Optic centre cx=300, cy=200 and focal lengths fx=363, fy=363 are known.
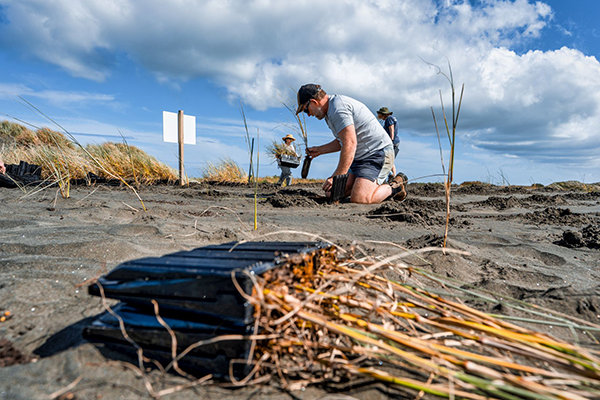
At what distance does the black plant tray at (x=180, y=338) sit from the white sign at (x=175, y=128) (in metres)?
7.51

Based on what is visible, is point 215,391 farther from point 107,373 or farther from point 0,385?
point 0,385

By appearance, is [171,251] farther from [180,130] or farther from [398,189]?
[180,130]

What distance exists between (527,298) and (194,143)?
822cm

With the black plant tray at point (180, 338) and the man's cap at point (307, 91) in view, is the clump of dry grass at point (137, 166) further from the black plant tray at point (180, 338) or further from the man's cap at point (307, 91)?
the black plant tray at point (180, 338)

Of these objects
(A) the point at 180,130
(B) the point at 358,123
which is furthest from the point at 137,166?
(B) the point at 358,123

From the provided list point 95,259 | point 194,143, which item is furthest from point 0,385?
point 194,143

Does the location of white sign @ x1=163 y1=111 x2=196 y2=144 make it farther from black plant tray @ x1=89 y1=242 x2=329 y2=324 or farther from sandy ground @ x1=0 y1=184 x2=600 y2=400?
black plant tray @ x1=89 y1=242 x2=329 y2=324

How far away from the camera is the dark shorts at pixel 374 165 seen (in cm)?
514

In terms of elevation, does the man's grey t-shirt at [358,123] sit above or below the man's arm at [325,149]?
above

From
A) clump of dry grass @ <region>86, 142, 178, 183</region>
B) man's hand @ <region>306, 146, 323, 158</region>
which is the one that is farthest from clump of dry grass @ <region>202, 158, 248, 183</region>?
man's hand @ <region>306, 146, 323, 158</region>

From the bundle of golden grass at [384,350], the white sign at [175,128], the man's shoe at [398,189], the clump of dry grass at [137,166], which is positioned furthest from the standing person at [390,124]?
the bundle of golden grass at [384,350]

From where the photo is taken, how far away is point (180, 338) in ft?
3.54

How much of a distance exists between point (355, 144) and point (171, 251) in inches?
121

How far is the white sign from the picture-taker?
26.5 feet
